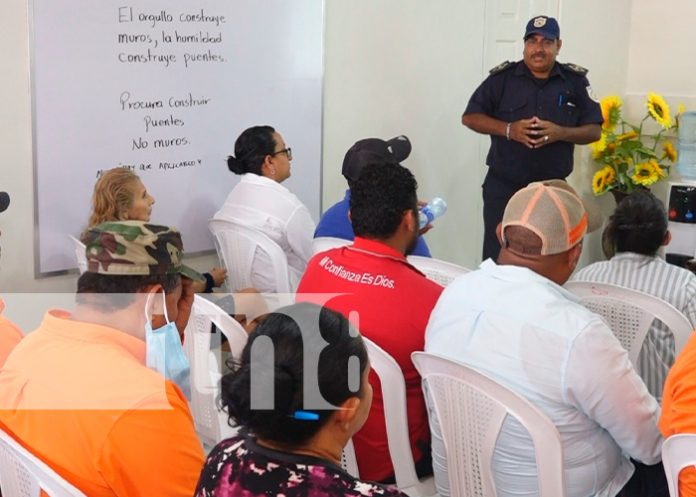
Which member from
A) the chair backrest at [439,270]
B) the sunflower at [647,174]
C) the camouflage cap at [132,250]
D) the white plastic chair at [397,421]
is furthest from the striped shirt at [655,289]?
the sunflower at [647,174]

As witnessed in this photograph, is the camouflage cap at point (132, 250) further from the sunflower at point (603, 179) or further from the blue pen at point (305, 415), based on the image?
the sunflower at point (603, 179)

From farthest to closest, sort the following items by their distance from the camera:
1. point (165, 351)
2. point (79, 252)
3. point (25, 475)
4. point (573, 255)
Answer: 1. point (79, 252)
2. point (573, 255)
3. point (165, 351)
4. point (25, 475)

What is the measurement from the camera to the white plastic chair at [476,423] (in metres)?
1.89

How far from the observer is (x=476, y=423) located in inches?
77.8

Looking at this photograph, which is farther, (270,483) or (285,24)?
(285,24)

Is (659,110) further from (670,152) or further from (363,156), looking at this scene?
(363,156)

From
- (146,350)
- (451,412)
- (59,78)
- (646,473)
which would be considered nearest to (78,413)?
(146,350)

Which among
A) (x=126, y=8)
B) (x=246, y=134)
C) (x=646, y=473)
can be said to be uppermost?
(x=126, y=8)

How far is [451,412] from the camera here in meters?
2.02

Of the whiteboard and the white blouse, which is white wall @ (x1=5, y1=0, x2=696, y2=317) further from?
the white blouse

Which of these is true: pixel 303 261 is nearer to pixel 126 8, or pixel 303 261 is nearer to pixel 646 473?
pixel 126 8

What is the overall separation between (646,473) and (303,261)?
1752mm

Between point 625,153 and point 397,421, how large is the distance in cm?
386

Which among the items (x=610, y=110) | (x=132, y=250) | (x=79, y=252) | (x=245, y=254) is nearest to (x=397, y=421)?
(x=132, y=250)
